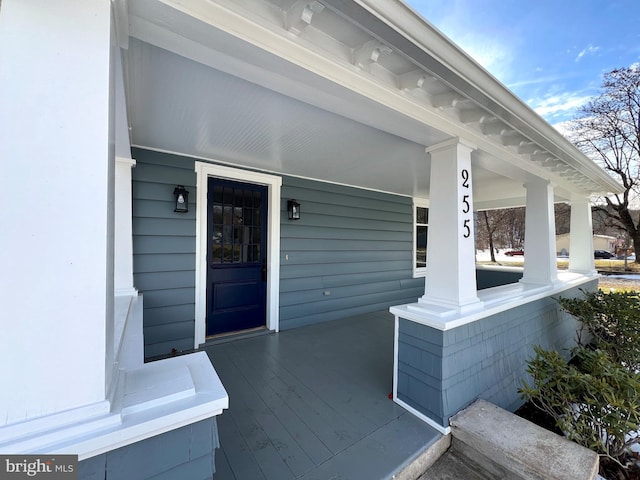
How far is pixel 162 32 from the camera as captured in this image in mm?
1081

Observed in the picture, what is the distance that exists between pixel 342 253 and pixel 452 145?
2.65 metres

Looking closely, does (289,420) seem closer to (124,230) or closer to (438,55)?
(124,230)

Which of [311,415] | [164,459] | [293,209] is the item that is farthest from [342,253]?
[164,459]

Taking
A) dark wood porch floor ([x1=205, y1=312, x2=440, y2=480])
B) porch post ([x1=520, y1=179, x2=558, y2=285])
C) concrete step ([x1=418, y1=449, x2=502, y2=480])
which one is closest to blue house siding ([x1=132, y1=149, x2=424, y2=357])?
dark wood porch floor ([x1=205, y1=312, x2=440, y2=480])

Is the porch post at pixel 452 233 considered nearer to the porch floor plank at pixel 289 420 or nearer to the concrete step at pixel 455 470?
the concrete step at pixel 455 470

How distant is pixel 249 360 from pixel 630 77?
1550 cm

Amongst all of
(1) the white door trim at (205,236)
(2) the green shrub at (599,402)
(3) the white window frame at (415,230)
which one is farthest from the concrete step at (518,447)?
(3) the white window frame at (415,230)

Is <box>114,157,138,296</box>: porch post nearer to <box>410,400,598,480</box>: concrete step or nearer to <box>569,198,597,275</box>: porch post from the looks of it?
<box>410,400,598,480</box>: concrete step

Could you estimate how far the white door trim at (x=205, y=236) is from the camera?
3104mm

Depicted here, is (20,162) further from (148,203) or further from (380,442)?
(148,203)

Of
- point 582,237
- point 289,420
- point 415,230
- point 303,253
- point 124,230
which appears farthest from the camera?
point 415,230

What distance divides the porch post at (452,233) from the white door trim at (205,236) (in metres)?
2.09

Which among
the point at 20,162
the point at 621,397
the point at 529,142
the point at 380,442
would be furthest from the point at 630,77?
the point at 20,162

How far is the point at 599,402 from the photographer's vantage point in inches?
69.5
